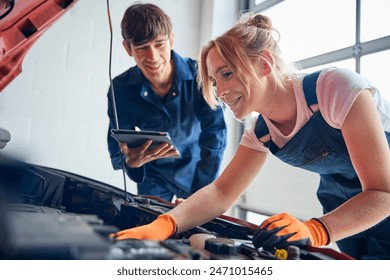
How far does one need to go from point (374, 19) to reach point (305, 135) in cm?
45

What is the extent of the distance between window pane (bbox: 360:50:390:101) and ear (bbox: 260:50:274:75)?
28 centimetres

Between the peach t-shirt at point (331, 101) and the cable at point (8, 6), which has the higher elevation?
the cable at point (8, 6)

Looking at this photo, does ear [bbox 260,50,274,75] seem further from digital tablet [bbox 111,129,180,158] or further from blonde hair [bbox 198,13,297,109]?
digital tablet [bbox 111,129,180,158]

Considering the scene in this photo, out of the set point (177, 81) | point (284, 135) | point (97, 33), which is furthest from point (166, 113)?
point (97, 33)

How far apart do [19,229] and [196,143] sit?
787 millimetres

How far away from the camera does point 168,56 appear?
827 millimetres

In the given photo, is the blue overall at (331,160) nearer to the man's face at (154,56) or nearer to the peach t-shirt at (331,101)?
the peach t-shirt at (331,101)

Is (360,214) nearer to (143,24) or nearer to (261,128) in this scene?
(261,128)

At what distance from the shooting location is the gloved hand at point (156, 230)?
0.40 metres

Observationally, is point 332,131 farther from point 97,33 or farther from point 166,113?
point 97,33

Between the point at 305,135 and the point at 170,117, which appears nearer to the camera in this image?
the point at 305,135

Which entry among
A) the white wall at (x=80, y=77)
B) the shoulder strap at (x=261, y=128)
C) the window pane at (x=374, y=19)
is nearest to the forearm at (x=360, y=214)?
the shoulder strap at (x=261, y=128)

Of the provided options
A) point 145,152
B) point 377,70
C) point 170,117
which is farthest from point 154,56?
point 377,70

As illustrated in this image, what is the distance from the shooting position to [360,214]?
16.4 inches
